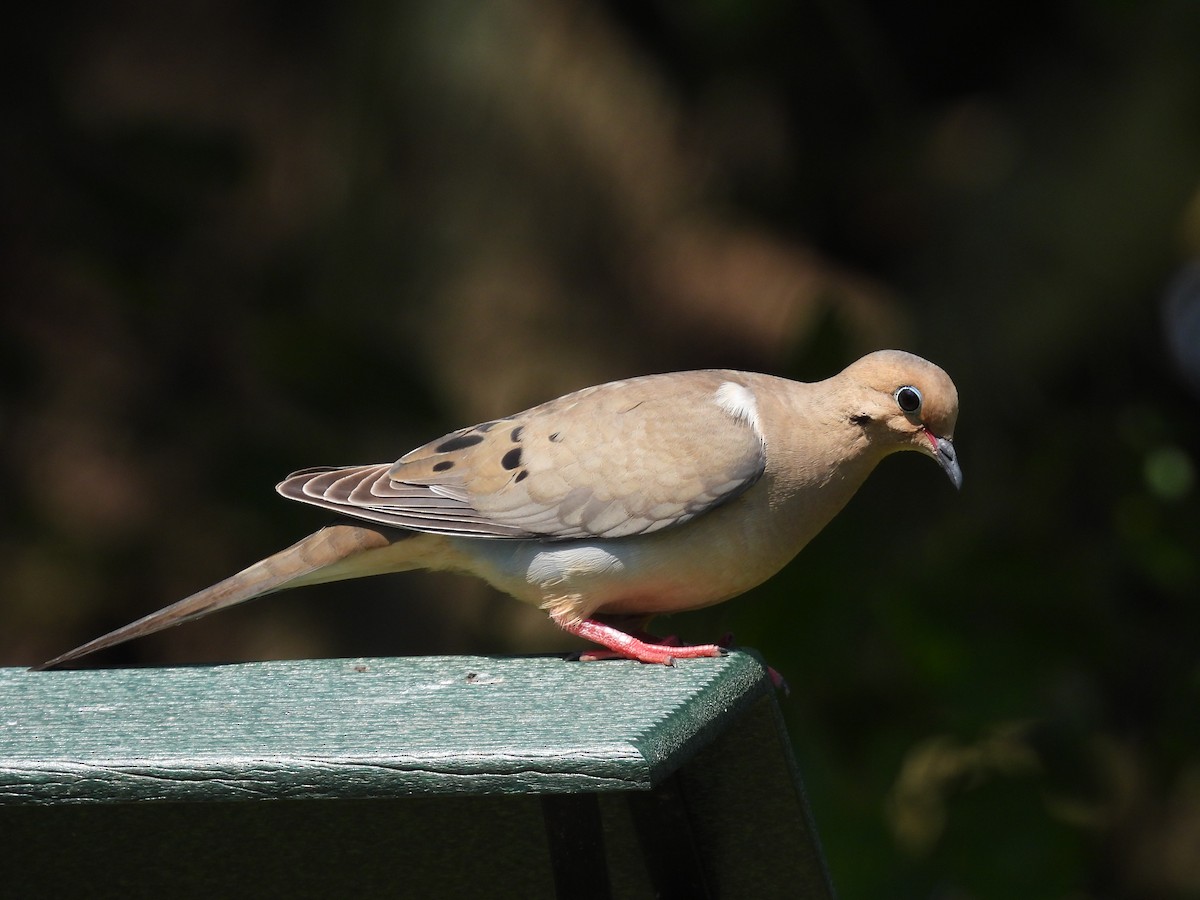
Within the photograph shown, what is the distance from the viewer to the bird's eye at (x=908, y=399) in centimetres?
304

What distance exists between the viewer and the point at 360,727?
2.22m

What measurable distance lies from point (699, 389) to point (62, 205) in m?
2.81

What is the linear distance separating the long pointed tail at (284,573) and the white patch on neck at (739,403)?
2.28 feet

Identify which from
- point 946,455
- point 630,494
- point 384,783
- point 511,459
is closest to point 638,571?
point 630,494

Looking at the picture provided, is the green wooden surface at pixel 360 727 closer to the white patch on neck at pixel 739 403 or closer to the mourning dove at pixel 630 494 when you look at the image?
the mourning dove at pixel 630 494

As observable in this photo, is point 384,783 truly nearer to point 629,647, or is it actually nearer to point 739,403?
point 629,647

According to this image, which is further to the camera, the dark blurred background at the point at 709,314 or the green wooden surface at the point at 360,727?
the dark blurred background at the point at 709,314

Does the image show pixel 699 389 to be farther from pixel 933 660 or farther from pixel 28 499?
pixel 28 499

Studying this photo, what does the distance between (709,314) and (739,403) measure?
315cm

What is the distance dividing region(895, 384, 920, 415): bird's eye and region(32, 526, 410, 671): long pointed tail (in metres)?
1.02

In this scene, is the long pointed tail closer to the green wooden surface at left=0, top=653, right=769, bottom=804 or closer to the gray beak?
the green wooden surface at left=0, top=653, right=769, bottom=804

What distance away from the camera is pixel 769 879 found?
2.65m

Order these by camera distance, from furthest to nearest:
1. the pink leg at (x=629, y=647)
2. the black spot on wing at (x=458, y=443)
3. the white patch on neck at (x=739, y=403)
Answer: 1. the black spot on wing at (x=458, y=443)
2. the white patch on neck at (x=739, y=403)
3. the pink leg at (x=629, y=647)

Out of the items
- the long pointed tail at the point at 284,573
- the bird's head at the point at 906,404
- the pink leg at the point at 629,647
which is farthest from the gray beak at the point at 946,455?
the long pointed tail at the point at 284,573
